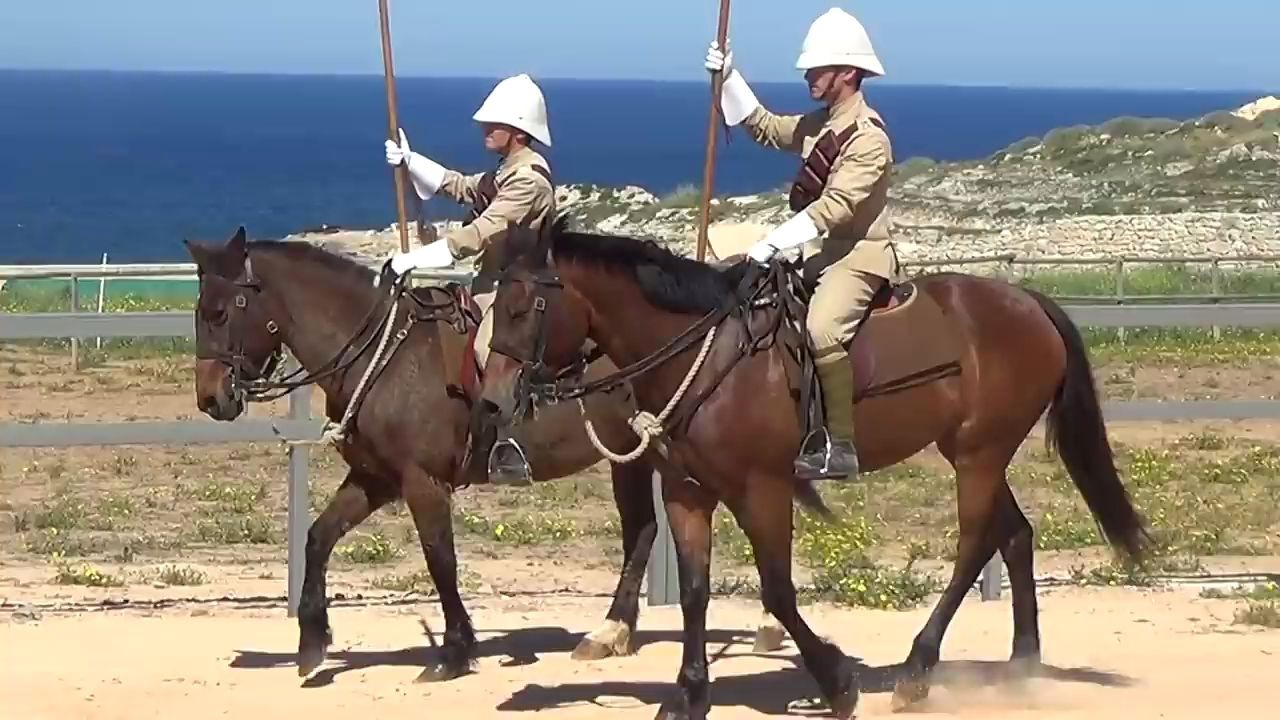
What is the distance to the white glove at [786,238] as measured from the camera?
25.5 feet

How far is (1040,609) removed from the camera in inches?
416

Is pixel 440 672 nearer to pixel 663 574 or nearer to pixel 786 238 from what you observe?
pixel 663 574

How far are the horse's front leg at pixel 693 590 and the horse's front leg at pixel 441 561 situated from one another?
1.25 meters

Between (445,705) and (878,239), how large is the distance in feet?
8.25

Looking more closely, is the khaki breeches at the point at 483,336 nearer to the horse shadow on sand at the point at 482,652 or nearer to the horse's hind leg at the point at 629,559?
the horse's hind leg at the point at 629,559

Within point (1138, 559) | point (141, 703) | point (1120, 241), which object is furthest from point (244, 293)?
point (1120, 241)

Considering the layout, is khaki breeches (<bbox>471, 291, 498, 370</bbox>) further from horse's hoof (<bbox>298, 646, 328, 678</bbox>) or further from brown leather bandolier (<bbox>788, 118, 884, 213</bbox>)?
horse's hoof (<bbox>298, 646, 328, 678</bbox>)

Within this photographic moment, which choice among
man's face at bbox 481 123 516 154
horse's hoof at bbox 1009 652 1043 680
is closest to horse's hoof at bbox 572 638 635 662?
horse's hoof at bbox 1009 652 1043 680

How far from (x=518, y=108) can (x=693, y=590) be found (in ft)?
7.42

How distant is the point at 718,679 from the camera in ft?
29.5

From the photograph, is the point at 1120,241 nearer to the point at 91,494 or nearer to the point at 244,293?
the point at 91,494

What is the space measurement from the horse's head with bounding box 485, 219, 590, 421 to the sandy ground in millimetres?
1535

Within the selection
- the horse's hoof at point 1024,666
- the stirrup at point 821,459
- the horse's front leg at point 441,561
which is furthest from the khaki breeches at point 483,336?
the horse's hoof at point 1024,666

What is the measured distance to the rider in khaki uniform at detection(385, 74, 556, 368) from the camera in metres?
8.63
